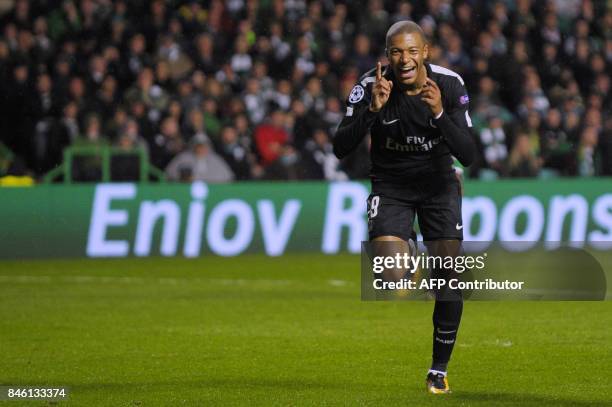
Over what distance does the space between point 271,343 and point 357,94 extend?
3.47 metres

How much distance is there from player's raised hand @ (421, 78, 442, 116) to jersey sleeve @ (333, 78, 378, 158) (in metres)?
0.32

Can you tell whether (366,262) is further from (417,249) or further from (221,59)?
(221,59)

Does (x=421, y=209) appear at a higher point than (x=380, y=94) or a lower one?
lower

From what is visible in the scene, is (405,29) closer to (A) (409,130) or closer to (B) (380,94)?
(B) (380,94)

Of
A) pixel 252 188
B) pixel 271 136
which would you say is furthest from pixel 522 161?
pixel 252 188

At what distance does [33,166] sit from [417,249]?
40.2ft

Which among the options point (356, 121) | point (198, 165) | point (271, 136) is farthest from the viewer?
point (271, 136)

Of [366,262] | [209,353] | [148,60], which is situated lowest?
[209,353]

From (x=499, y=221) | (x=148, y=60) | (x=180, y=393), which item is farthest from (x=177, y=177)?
(x=180, y=393)

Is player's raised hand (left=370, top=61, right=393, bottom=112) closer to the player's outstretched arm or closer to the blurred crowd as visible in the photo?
the player's outstretched arm

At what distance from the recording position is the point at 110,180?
1917cm

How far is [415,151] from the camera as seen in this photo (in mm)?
8062

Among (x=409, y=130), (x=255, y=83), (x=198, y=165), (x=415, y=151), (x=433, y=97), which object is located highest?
(x=255, y=83)

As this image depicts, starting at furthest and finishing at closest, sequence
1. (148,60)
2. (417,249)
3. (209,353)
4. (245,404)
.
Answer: (148,60)
(209,353)
(417,249)
(245,404)
